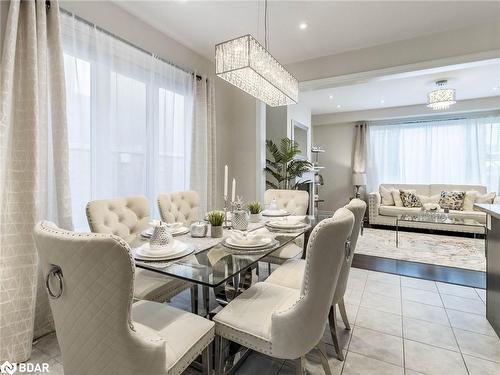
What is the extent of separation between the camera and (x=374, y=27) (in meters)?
2.81

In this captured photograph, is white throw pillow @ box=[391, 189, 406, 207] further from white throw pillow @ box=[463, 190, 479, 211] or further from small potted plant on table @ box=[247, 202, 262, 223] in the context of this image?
small potted plant on table @ box=[247, 202, 262, 223]

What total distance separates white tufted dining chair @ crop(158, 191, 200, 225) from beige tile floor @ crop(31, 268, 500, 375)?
0.73 metres

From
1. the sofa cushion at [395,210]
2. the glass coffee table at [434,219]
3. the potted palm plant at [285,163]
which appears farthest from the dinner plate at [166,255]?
the sofa cushion at [395,210]

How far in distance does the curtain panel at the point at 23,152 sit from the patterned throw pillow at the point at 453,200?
21.2ft

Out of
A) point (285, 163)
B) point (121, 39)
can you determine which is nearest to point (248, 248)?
point (121, 39)

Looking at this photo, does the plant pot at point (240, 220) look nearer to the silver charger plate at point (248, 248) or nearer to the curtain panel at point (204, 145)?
the silver charger plate at point (248, 248)

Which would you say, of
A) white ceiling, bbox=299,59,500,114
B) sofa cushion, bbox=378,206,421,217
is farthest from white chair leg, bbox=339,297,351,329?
sofa cushion, bbox=378,206,421,217

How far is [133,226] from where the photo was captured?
2004 mm

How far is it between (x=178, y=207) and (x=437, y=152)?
6.24 m

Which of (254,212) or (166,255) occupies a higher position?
(254,212)

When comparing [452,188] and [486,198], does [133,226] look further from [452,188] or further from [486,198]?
[452,188]

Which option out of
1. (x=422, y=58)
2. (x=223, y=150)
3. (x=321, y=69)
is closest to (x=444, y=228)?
(x=422, y=58)

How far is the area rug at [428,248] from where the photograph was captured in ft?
11.5

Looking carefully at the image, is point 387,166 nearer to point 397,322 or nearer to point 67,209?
point 397,322
